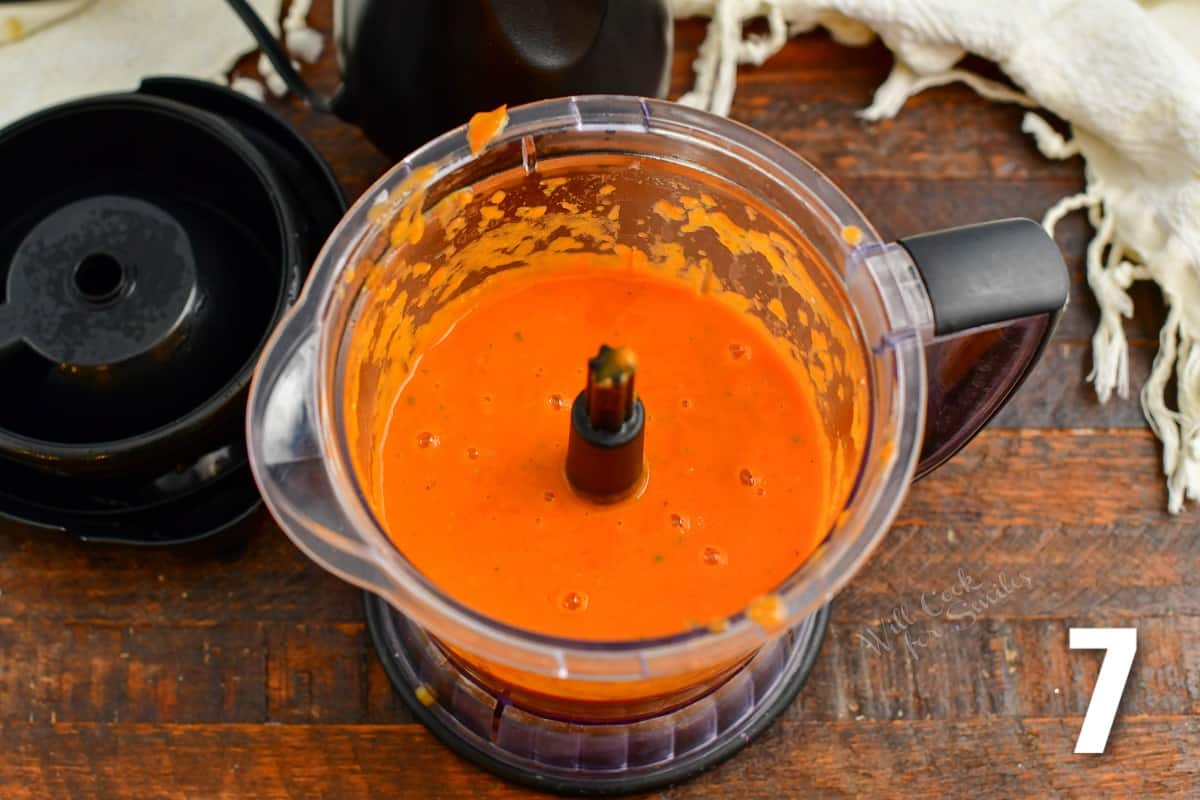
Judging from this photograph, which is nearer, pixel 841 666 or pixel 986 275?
pixel 986 275

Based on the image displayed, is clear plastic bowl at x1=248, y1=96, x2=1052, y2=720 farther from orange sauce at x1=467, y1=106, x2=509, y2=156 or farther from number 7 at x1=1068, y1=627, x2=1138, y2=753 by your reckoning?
number 7 at x1=1068, y1=627, x2=1138, y2=753

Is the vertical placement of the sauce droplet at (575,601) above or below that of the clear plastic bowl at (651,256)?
below

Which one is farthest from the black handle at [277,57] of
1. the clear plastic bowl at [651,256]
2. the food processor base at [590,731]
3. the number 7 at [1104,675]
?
the number 7 at [1104,675]

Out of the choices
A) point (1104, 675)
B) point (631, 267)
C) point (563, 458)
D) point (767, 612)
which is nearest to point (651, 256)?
point (631, 267)

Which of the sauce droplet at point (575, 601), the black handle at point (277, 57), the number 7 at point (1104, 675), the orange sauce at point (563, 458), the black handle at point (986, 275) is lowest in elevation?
the number 7 at point (1104, 675)

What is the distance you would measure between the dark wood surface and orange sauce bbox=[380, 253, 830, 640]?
129 millimetres

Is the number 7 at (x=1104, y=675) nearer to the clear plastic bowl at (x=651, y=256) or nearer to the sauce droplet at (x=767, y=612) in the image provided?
the clear plastic bowl at (x=651, y=256)

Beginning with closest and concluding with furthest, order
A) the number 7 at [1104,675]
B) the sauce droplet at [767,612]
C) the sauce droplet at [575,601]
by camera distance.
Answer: the sauce droplet at [767,612]
the sauce droplet at [575,601]
the number 7 at [1104,675]

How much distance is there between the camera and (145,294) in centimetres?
66

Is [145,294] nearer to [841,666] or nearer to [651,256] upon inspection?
[651,256]

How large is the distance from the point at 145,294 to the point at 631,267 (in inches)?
10.7

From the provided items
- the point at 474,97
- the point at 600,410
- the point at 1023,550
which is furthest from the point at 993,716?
the point at 474,97

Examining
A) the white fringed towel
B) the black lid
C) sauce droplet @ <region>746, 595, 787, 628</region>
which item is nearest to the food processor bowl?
sauce droplet @ <region>746, 595, 787, 628</region>

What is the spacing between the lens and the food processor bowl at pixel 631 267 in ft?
1.69
